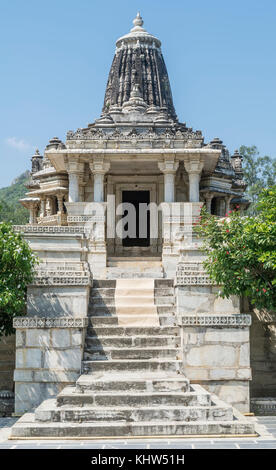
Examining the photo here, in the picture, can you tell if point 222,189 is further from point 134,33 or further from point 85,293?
point 85,293

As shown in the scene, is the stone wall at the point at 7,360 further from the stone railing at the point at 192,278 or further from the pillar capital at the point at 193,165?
the pillar capital at the point at 193,165

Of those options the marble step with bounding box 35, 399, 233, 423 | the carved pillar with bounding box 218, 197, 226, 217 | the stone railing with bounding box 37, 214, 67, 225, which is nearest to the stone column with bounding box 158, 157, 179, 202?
the stone railing with bounding box 37, 214, 67, 225

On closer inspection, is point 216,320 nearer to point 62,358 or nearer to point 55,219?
point 62,358

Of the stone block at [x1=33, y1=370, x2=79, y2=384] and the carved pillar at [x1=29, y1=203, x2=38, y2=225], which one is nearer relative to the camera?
the stone block at [x1=33, y1=370, x2=79, y2=384]

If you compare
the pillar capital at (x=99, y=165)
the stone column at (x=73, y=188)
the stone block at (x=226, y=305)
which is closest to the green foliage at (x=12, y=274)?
the stone block at (x=226, y=305)

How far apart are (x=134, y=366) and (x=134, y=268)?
6.54 m

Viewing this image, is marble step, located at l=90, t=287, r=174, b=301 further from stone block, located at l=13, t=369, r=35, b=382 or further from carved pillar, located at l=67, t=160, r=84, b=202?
carved pillar, located at l=67, t=160, r=84, b=202

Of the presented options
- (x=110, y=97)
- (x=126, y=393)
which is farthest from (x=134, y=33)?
(x=126, y=393)

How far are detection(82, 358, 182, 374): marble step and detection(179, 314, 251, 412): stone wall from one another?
301 millimetres

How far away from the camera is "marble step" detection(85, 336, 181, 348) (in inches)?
448

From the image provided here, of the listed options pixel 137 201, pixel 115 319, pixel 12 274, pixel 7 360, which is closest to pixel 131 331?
pixel 115 319

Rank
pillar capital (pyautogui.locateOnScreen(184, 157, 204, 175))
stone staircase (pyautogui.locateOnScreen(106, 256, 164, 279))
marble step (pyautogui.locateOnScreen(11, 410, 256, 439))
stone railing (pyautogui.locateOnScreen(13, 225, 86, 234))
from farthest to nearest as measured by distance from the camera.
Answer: pillar capital (pyautogui.locateOnScreen(184, 157, 204, 175))
stone staircase (pyautogui.locateOnScreen(106, 256, 164, 279))
stone railing (pyautogui.locateOnScreen(13, 225, 86, 234))
marble step (pyautogui.locateOnScreen(11, 410, 256, 439))

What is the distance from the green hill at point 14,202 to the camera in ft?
211

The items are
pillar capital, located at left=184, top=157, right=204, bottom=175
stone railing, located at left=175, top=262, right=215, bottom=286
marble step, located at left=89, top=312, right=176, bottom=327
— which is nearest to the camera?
stone railing, located at left=175, top=262, right=215, bottom=286
